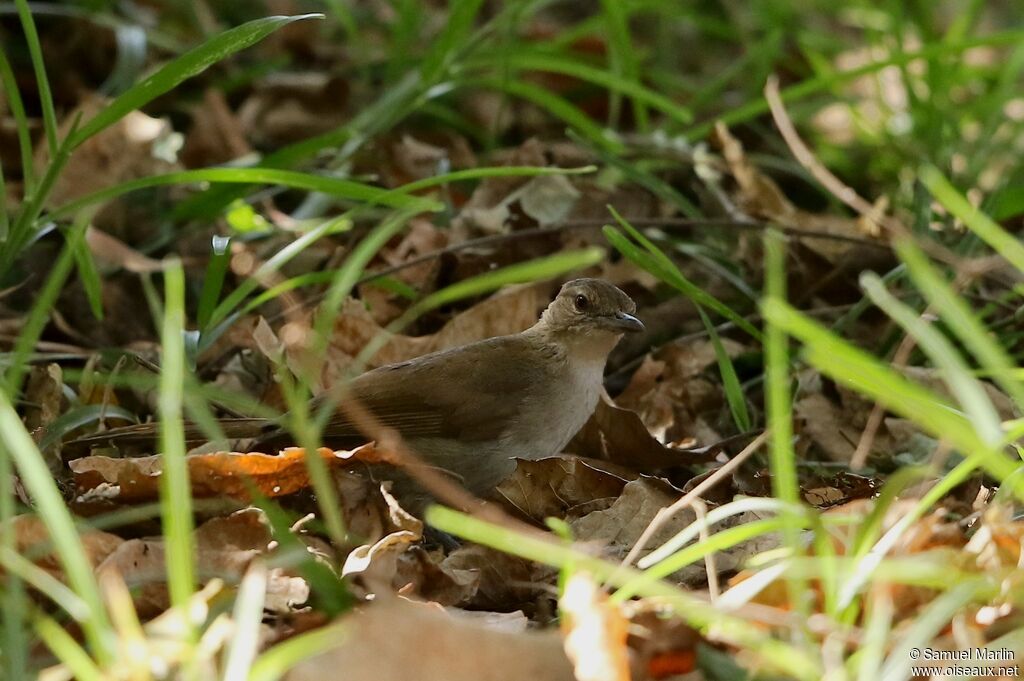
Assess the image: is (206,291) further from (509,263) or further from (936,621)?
(936,621)

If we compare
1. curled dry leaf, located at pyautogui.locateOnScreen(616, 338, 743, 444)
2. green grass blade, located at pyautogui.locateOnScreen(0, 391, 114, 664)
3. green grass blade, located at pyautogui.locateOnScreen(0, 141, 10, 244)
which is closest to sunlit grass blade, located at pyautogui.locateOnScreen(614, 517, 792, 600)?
green grass blade, located at pyautogui.locateOnScreen(0, 391, 114, 664)

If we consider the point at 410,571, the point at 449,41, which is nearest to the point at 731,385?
the point at 410,571

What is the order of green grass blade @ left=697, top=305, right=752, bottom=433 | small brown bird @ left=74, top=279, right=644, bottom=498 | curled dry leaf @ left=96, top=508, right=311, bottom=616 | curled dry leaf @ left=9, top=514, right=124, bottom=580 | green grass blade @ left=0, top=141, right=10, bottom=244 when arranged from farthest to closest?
small brown bird @ left=74, top=279, right=644, bottom=498 < green grass blade @ left=697, top=305, right=752, bottom=433 < green grass blade @ left=0, top=141, right=10, bottom=244 < curled dry leaf @ left=9, top=514, right=124, bottom=580 < curled dry leaf @ left=96, top=508, right=311, bottom=616

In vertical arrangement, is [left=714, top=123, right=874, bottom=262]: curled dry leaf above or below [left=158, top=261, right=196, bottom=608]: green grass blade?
below

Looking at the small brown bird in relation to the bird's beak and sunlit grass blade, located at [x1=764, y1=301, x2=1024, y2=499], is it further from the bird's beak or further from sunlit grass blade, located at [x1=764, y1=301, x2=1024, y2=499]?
sunlit grass blade, located at [x1=764, y1=301, x2=1024, y2=499]

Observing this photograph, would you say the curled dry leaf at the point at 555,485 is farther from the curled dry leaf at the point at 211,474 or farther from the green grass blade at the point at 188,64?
the green grass blade at the point at 188,64

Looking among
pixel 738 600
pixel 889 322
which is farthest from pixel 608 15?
pixel 738 600
